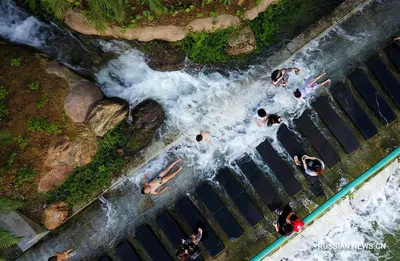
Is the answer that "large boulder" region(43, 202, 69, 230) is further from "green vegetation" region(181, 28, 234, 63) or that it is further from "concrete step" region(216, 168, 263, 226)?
"green vegetation" region(181, 28, 234, 63)

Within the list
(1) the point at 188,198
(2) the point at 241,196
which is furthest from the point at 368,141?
(1) the point at 188,198

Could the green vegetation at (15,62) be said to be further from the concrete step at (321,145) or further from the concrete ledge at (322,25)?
the concrete step at (321,145)

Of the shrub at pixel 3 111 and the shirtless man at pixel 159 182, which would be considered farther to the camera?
the shirtless man at pixel 159 182

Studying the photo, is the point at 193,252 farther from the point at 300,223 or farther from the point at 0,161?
the point at 0,161

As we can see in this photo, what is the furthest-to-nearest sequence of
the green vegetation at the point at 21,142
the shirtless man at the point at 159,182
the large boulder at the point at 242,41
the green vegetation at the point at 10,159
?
the large boulder at the point at 242,41
the shirtless man at the point at 159,182
the green vegetation at the point at 21,142
the green vegetation at the point at 10,159

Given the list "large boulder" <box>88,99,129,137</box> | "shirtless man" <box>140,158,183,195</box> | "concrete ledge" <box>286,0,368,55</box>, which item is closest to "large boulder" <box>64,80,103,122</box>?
"large boulder" <box>88,99,129,137</box>

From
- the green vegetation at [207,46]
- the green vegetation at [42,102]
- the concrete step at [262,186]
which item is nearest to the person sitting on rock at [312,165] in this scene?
the concrete step at [262,186]

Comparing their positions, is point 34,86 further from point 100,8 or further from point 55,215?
point 55,215

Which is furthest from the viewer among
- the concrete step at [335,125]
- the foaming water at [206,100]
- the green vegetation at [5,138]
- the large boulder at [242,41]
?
the foaming water at [206,100]
